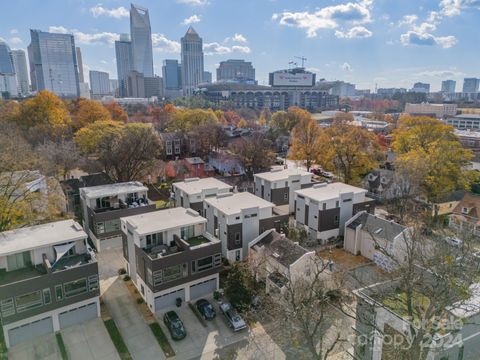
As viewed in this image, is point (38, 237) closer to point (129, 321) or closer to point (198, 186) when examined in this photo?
point (129, 321)

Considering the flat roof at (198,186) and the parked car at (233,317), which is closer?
the parked car at (233,317)

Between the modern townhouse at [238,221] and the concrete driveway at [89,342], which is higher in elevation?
the modern townhouse at [238,221]

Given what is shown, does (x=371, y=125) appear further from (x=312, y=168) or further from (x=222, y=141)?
(x=222, y=141)

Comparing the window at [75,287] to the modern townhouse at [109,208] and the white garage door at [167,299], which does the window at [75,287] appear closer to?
the white garage door at [167,299]

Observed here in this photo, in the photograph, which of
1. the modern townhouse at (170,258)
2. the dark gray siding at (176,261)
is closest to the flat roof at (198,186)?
the modern townhouse at (170,258)

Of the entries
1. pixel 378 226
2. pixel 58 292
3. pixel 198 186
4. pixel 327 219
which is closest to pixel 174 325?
pixel 58 292

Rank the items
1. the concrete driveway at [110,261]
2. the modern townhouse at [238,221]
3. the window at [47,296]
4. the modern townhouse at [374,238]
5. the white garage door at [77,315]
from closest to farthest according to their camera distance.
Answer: the window at [47,296]
the white garage door at [77,315]
the concrete driveway at [110,261]
the modern townhouse at [374,238]
the modern townhouse at [238,221]
